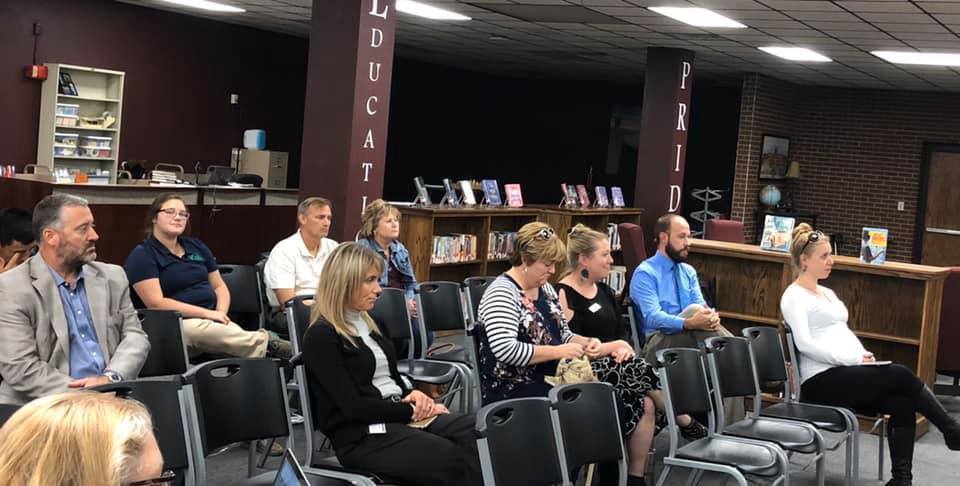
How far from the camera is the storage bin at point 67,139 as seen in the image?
1176 cm

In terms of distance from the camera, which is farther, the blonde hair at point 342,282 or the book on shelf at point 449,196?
the book on shelf at point 449,196

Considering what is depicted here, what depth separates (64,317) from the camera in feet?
13.2

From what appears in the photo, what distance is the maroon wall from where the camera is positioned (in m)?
11.6

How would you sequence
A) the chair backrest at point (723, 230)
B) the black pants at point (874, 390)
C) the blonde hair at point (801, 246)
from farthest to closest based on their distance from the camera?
the chair backrest at point (723, 230) → the blonde hair at point (801, 246) → the black pants at point (874, 390)

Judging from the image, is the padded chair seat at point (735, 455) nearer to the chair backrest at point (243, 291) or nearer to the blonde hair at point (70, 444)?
the chair backrest at point (243, 291)

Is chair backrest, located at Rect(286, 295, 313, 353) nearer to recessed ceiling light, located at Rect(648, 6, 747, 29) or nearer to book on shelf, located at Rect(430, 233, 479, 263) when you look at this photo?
book on shelf, located at Rect(430, 233, 479, 263)

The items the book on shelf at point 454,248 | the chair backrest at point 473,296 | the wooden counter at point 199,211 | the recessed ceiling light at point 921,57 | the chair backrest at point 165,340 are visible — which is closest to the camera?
the chair backrest at point 165,340

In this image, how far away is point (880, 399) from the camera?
5793mm

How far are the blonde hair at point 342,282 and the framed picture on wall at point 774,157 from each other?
12089 millimetres

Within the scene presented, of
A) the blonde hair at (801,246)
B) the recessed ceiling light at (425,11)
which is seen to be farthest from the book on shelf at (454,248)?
the blonde hair at (801,246)

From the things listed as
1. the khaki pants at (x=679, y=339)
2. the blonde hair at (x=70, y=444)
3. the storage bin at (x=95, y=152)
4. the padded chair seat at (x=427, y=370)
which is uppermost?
the storage bin at (x=95, y=152)

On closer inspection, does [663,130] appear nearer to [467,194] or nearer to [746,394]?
[467,194]

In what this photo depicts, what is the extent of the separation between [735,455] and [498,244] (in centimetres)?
614

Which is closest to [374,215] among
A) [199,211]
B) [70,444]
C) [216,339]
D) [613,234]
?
[216,339]
